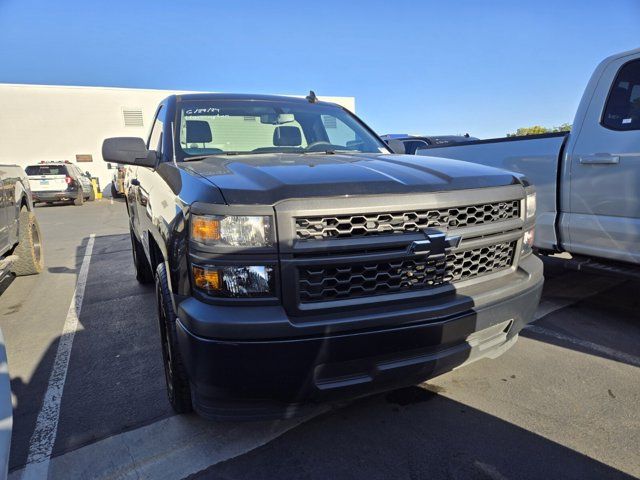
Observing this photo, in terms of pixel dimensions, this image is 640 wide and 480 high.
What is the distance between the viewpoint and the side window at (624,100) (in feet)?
11.8

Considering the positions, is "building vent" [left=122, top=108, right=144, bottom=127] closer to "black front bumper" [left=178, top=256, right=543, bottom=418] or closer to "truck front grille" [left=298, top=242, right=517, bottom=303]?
"black front bumper" [left=178, top=256, right=543, bottom=418]

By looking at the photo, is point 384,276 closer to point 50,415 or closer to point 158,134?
point 50,415

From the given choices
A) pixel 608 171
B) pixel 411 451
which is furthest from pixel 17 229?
pixel 608 171

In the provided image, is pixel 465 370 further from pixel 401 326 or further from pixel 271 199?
pixel 271 199

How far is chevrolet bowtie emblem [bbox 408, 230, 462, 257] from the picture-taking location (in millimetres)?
1990

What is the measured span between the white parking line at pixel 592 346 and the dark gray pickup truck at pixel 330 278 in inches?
51.0

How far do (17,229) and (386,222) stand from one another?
558cm

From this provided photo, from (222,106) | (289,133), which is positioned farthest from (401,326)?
(222,106)

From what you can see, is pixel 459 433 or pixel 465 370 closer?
pixel 459 433

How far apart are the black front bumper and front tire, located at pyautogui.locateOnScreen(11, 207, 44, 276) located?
17.0ft

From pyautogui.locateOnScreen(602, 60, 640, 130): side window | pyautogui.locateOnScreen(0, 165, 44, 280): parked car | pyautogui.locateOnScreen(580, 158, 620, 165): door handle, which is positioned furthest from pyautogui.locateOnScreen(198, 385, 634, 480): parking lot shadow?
pyautogui.locateOnScreen(0, 165, 44, 280): parked car

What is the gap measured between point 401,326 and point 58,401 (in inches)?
92.3

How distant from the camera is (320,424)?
248 centimetres

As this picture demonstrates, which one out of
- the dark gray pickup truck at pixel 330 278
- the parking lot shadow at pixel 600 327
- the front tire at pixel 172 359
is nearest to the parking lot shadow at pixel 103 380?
the front tire at pixel 172 359
